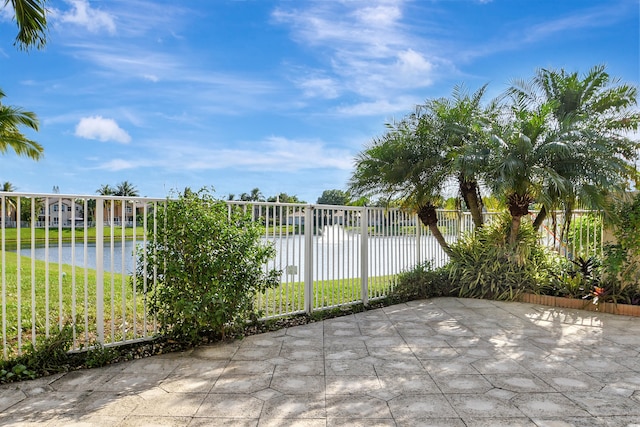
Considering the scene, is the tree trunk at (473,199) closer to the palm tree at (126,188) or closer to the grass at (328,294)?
the grass at (328,294)

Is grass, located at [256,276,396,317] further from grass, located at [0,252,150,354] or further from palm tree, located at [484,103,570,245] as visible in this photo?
palm tree, located at [484,103,570,245]

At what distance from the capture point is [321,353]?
406 cm

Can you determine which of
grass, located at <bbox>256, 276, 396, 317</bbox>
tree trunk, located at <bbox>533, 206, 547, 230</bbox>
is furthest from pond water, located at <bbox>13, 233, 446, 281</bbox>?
tree trunk, located at <bbox>533, 206, 547, 230</bbox>

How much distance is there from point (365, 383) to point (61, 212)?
297 centimetres

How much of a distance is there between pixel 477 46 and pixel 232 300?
21.1 feet

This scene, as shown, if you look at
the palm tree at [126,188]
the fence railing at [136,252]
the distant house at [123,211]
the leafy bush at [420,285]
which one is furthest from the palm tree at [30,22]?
the palm tree at [126,188]

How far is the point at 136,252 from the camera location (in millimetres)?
4113

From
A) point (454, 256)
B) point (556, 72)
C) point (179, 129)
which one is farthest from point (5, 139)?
point (556, 72)

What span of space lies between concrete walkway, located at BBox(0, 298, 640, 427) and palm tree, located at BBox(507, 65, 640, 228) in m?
2.16

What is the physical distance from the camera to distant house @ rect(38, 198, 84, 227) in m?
3.60

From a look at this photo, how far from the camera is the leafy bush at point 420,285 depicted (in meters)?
6.94

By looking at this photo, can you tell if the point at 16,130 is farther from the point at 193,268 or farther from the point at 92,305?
the point at 193,268

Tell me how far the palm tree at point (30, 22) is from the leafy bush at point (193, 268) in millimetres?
3545

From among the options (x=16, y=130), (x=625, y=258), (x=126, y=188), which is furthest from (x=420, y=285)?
(x=126, y=188)
